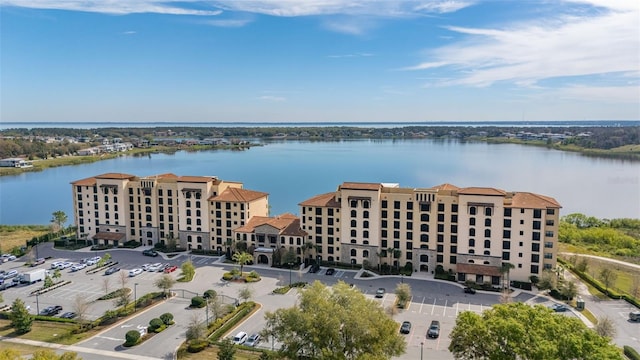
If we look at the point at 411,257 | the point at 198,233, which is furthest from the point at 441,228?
the point at 198,233

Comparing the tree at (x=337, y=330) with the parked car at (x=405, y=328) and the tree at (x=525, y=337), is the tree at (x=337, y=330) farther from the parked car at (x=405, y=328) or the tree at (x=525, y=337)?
the parked car at (x=405, y=328)

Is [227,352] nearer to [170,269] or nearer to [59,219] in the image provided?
[170,269]

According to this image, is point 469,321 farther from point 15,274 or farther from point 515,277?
point 15,274

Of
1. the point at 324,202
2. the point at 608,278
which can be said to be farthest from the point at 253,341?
the point at 608,278

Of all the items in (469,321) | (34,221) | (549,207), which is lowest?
(34,221)

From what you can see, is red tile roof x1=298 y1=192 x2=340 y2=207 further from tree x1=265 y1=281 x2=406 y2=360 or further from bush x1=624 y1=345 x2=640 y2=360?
bush x1=624 y1=345 x2=640 y2=360

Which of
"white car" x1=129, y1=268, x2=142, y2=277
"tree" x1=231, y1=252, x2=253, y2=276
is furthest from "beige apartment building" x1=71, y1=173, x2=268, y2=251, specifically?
"white car" x1=129, y1=268, x2=142, y2=277

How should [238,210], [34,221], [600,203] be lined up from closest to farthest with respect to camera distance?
[238,210] → [34,221] → [600,203]
